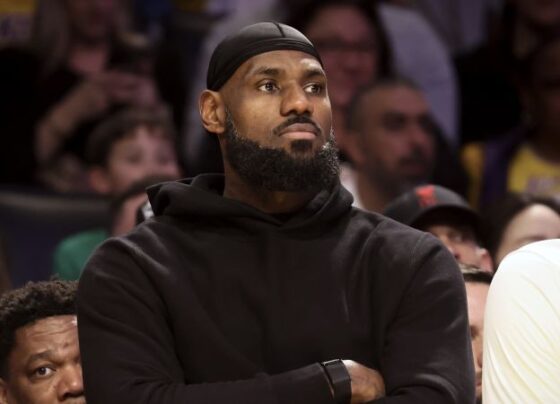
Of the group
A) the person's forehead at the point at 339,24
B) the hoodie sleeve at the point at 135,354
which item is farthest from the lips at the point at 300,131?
the person's forehead at the point at 339,24

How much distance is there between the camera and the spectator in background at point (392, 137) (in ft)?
17.2

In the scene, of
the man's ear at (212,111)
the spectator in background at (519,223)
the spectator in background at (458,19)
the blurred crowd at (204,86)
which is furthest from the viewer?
the spectator in background at (458,19)

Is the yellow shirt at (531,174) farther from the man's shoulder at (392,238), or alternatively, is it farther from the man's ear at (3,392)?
the man's ear at (3,392)

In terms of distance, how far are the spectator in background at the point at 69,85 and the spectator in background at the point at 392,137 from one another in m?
0.87

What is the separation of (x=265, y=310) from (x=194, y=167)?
277cm

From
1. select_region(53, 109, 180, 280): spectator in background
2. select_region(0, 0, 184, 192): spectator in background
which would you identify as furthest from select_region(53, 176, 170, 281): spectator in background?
select_region(0, 0, 184, 192): spectator in background

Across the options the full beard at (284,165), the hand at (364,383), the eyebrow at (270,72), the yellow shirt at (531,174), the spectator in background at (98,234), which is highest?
the eyebrow at (270,72)

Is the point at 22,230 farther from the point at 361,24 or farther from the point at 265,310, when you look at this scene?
the point at 265,310

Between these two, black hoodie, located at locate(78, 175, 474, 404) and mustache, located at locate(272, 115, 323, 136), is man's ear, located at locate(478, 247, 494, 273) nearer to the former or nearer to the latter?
black hoodie, located at locate(78, 175, 474, 404)

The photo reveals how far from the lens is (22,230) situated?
4.92m

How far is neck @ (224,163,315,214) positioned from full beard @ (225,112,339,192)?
3 centimetres

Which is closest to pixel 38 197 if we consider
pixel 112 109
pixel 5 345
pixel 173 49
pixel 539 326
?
pixel 112 109

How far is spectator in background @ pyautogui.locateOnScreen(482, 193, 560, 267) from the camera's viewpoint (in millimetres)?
4020

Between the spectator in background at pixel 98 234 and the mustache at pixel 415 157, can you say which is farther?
the mustache at pixel 415 157
